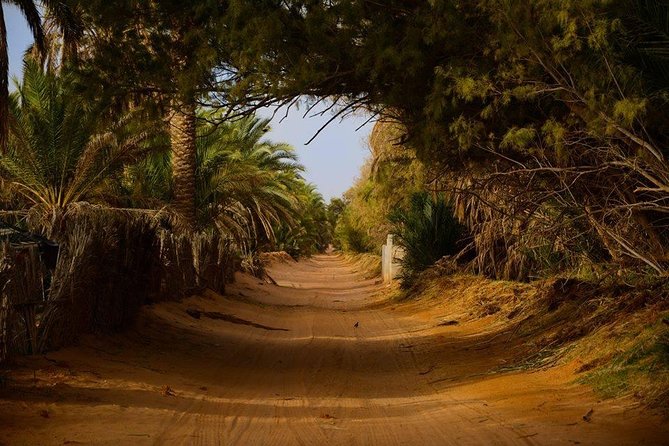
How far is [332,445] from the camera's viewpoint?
600 centimetres

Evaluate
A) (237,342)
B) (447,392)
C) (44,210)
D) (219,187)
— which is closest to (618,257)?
(447,392)

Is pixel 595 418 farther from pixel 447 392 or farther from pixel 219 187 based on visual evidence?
pixel 219 187

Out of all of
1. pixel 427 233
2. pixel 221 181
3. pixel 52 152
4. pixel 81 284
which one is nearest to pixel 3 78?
pixel 81 284

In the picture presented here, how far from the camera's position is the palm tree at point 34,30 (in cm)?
1294

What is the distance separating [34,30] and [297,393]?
9121 millimetres

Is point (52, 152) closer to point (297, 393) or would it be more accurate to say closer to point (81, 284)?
point (81, 284)

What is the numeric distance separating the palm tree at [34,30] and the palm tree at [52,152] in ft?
13.8

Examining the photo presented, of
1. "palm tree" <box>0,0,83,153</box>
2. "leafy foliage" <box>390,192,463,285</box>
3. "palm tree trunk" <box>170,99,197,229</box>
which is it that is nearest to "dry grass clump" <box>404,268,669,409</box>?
"leafy foliage" <box>390,192,463,285</box>

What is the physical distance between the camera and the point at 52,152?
19.6 metres

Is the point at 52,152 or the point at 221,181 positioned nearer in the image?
the point at 52,152

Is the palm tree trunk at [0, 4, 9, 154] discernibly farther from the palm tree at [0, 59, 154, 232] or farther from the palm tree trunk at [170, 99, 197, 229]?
the palm tree trunk at [170, 99, 197, 229]

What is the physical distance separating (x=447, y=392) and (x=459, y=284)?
11297 mm

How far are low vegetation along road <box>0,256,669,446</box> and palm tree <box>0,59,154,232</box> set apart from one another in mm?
5946

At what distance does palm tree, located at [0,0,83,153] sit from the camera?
12.9 m
